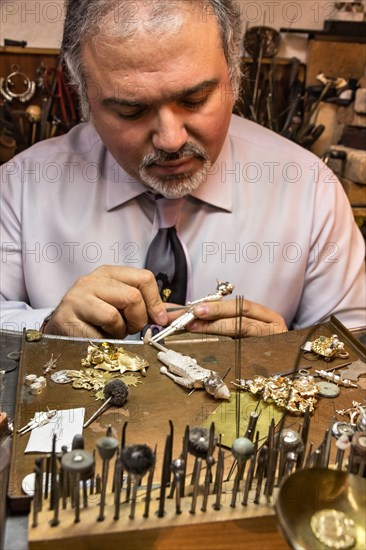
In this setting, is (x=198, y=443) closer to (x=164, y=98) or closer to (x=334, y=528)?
(x=334, y=528)

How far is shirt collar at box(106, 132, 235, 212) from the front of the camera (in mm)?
1922

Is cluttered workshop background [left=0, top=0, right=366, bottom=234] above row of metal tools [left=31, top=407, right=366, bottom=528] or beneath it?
above

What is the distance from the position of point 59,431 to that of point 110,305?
19.3 inches

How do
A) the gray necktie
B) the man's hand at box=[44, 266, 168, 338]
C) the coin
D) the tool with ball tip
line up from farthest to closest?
the gray necktie → the man's hand at box=[44, 266, 168, 338] → the tool with ball tip → the coin

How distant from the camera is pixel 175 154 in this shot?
1.64 metres

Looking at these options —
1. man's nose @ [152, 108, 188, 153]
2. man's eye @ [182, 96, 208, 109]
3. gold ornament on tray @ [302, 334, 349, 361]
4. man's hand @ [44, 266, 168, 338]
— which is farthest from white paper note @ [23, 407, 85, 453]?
man's eye @ [182, 96, 208, 109]

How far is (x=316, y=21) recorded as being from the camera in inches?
109

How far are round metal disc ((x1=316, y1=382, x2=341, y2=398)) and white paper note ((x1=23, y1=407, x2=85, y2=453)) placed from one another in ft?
1.57

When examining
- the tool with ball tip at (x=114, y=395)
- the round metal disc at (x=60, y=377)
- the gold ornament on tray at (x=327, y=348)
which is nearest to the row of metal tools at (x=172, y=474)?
the tool with ball tip at (x=114, y=395)

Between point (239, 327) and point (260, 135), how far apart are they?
0.86 metres

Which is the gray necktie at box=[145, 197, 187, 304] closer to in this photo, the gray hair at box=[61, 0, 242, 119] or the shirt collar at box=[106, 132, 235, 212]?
the shirt collar at box=[106, 132, 235, 212]

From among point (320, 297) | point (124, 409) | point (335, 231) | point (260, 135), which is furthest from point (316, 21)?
point (124, 409)

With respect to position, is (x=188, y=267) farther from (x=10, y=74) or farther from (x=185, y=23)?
(x=10, y=74)

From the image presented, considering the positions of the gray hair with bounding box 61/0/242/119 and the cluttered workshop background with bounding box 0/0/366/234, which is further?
the cluttered workshop background with bounding box 0/0/366/234
